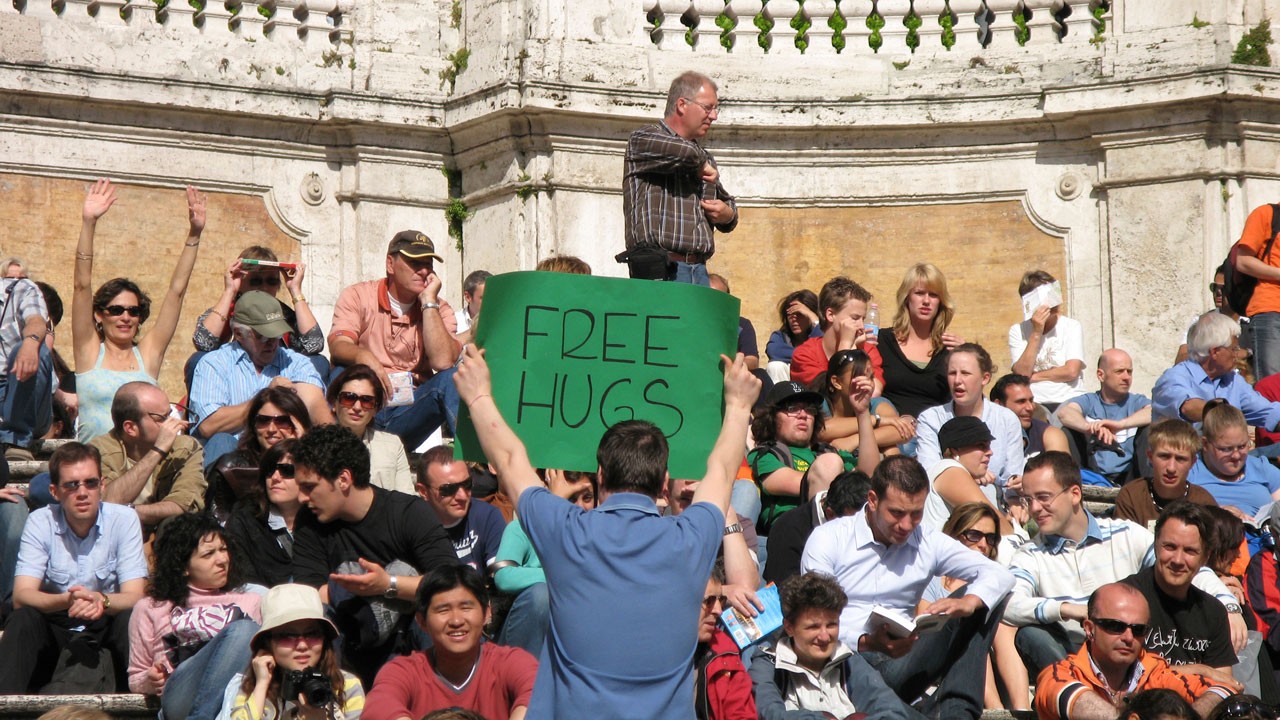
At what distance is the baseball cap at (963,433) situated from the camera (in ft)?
35.1

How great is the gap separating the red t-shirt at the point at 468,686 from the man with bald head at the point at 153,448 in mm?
2451

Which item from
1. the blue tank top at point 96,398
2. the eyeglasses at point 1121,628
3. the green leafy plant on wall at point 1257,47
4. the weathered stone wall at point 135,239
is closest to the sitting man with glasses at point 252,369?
the blue tank top at point 96,398

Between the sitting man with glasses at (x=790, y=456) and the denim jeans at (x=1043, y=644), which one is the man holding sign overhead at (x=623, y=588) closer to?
the denim jeans at (x=1043, y=644)

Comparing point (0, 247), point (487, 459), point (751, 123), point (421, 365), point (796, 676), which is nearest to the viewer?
point (487, 459)

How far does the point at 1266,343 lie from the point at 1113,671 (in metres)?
4.75

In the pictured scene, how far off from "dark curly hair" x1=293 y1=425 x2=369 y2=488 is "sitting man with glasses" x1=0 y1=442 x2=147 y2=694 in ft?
3.42

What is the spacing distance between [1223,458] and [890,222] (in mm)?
4299

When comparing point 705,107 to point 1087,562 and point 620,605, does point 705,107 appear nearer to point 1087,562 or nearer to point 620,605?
point 1087,562

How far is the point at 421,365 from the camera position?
11.8m

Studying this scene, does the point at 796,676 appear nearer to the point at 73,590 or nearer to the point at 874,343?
the point at 73,590

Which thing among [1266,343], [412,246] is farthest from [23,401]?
[1266,343]

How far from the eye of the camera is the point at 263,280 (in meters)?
11.7

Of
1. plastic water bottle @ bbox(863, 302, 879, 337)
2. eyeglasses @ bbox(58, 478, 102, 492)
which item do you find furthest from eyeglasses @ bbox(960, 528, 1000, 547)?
eyeglasses @ bbox(58, 478, 102, 492)

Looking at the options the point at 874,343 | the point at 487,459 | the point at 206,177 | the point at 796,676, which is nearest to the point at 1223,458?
the point at 874,343
